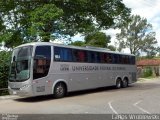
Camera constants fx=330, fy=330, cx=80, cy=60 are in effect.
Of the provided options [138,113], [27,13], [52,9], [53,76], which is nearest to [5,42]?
[27,13]

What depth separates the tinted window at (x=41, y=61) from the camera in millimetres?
17906

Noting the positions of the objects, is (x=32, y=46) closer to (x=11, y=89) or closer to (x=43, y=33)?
(x=11, y=89)

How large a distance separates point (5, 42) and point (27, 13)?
3054 mm

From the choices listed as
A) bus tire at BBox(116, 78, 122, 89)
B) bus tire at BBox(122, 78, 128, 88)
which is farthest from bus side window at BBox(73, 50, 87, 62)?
bus tire at BBox(122, 78, 128, 88)

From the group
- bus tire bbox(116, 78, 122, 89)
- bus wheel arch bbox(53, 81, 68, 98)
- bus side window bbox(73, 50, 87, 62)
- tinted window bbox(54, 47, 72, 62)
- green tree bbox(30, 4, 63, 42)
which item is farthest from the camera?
bus tire bbox(116, 78, 122, 89)

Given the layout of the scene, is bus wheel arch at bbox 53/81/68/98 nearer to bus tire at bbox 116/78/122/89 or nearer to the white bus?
the white bus

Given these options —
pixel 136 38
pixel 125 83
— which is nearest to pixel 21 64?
pixel 125 83

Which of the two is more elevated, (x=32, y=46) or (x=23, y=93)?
(x=32, y=46)

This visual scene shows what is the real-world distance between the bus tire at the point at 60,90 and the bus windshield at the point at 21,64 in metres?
2.35

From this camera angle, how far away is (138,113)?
12.6 m

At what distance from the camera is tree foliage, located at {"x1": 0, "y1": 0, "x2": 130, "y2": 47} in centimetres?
2378

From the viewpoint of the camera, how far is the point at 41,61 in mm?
18250

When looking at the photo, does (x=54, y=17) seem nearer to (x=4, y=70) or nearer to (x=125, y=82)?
(x=4, y=70)

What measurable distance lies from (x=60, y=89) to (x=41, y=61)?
2351mm
